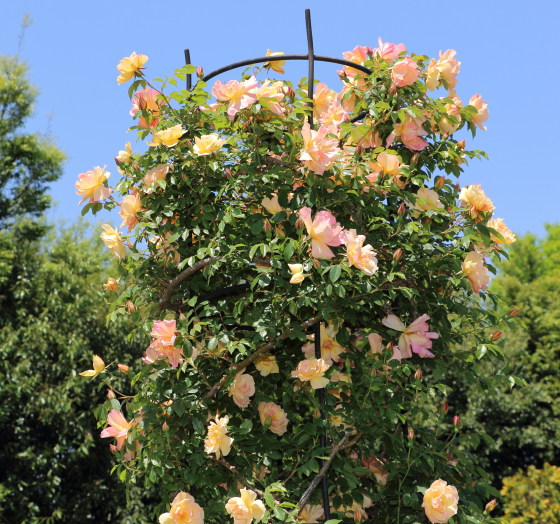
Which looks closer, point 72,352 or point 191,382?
point 191,382

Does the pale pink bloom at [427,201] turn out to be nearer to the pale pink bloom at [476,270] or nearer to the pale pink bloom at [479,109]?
the pale pink bloom at [476,270]

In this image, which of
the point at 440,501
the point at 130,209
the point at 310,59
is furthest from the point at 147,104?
the point at 440,501

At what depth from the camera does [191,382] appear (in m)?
2.19

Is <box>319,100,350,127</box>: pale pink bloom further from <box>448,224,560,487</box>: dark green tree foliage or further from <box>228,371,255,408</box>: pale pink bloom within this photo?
<box>448,224,560,487</box>: dark green tree foliage

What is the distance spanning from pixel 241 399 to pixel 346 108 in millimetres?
1189

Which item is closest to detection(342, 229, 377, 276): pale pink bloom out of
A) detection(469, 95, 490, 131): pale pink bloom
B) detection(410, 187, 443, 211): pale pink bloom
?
detection(410, 187, 443, 211): pale pink bloom

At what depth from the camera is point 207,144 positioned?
2207 millimetres

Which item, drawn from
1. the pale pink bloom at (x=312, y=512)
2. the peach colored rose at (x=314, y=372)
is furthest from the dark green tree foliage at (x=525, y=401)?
the peach colored rose at (x=314, y=372)

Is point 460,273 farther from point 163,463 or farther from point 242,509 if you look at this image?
point 163,463

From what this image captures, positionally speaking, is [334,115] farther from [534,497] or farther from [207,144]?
[534,497]

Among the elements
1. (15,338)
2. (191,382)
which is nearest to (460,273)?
(191,382)

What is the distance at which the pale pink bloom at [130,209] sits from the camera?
7.72 ft

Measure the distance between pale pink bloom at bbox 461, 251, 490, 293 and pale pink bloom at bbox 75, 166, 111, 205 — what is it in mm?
1336

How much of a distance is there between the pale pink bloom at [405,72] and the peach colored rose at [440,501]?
4.55 feet
